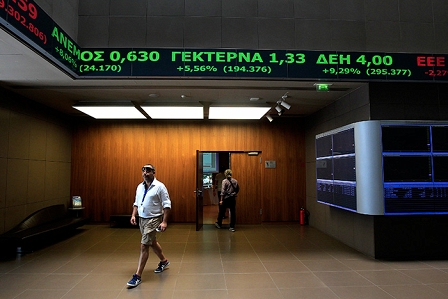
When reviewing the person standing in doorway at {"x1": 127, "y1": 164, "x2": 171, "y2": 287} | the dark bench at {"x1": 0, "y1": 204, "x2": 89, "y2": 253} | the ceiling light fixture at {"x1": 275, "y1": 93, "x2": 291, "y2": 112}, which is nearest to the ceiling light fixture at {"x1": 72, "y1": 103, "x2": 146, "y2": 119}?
the dark bench at {"x1": 0, "y1": 204, "x2": 89, "y2": 253}

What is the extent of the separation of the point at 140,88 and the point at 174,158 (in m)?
3.35

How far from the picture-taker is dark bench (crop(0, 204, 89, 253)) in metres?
5.12

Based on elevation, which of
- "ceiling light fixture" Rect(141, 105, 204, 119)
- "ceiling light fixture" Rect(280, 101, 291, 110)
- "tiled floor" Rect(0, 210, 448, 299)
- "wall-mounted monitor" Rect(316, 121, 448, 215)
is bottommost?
"tiled floor" Rect(0, 210, 448, 299)

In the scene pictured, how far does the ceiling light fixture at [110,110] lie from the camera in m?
6.50

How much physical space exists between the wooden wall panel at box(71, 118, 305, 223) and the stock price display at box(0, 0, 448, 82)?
3.73 metres

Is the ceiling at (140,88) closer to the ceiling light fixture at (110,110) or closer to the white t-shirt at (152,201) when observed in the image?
the ceiling light fixture at (110,110)

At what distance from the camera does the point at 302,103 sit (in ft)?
22.2

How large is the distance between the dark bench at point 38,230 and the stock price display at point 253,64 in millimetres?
3080

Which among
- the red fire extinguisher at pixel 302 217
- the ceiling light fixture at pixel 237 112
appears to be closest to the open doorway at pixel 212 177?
the red fire extinguisher at pixel 302 217

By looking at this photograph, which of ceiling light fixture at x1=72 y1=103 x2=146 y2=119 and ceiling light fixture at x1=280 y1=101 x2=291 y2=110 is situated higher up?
ceiling light fixture at x1=72 y1=103 x2=146 y2=119

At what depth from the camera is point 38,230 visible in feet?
18.8

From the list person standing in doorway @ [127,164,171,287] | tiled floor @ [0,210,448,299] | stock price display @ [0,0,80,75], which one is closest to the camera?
stock price display @ [0,0,80,75]

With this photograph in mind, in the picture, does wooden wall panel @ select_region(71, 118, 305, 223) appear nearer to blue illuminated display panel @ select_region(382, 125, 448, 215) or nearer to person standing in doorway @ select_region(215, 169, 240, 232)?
person standing in doorway @ select_region(215, 169, 240, 232)

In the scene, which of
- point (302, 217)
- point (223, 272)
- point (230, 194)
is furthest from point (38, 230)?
point (302, 217)
